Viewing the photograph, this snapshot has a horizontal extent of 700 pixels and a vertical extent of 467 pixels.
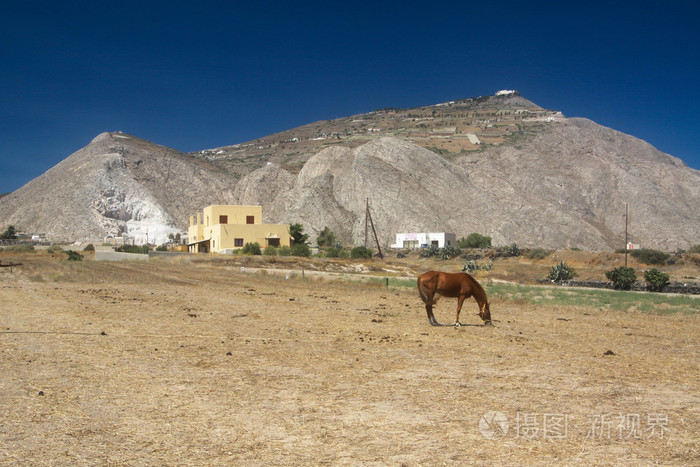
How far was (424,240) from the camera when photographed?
248ft

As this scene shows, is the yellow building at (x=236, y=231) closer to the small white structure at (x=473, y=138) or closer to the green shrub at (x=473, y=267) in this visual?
the green shrub at (x=473, y=267)

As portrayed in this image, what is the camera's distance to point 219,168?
434ft

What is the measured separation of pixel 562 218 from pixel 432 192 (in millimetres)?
21019

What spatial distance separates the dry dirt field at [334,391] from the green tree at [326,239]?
6557cm

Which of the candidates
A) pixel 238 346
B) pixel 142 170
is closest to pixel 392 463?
pixel 238 346

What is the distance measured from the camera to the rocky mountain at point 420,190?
285ft

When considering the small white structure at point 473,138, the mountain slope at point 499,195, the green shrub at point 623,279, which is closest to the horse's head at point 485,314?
the green shrub at point 623,279

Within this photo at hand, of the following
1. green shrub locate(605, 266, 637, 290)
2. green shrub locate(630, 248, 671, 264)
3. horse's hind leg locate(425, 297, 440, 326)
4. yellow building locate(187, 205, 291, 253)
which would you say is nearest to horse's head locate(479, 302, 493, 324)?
horse's hind leg locate(425, 297, 440, 326)

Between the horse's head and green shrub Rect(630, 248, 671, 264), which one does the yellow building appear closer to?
green shrub Rect(630, 248, 671, 264)

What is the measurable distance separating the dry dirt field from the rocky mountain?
231 ft

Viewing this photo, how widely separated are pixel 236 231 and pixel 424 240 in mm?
26300

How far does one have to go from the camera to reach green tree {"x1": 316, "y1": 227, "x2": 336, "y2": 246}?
79812mm

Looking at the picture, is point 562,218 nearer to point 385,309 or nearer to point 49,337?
point 385,309

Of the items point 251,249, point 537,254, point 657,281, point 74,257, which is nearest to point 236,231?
point 251,249
